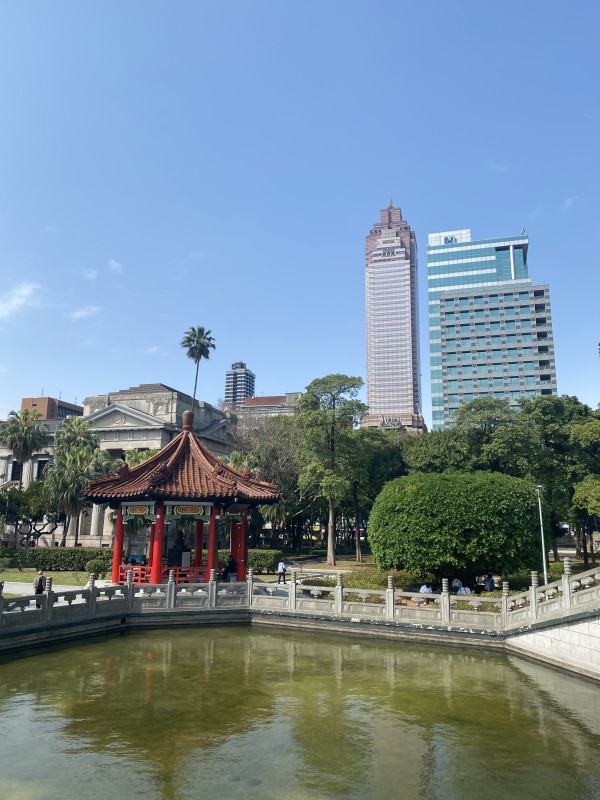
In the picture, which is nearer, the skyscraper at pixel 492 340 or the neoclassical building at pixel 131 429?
the neoclassical building at pixel 131 429

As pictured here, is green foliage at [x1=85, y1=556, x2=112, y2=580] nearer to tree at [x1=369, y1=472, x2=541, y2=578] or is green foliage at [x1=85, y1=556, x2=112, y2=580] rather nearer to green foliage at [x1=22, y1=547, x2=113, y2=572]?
green foliage at [x1=22, y1=547, x2=113, y2=572]

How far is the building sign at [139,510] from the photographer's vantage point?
2720 centimetres

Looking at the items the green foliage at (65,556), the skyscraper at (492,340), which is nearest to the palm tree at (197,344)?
the green foliage at (65,556)

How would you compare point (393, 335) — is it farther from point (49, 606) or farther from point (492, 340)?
point (49, 606)

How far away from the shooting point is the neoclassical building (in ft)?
190

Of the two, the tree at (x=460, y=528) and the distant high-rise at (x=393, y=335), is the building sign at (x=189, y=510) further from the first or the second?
the distant high-rise at (x=393, y=335)

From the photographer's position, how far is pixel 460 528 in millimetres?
28750

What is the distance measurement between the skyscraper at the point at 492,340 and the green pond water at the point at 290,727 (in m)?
99.8

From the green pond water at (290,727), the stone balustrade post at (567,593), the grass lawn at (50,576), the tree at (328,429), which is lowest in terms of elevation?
the green pond water at (290,727)

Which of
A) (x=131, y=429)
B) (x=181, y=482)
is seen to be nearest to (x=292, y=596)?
(x=181, y=482)

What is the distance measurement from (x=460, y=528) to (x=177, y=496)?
1398 cm

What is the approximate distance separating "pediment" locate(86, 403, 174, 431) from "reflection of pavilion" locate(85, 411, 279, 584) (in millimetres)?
30329

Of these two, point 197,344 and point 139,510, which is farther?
point 197,344

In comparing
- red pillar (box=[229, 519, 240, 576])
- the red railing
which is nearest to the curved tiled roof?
red pillar (box=[229, 519, 240, 576])
